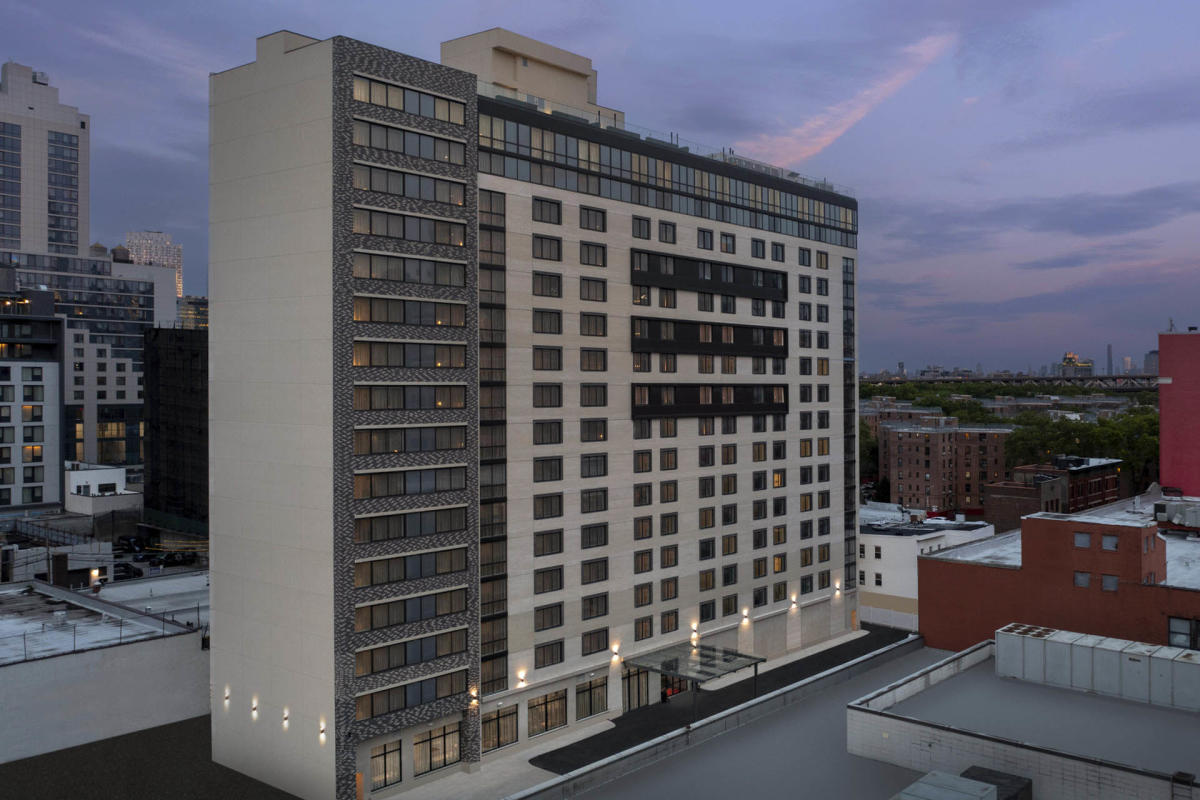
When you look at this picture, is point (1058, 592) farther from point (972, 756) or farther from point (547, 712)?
point (547, 712)

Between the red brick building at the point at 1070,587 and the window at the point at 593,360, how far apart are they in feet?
82.6

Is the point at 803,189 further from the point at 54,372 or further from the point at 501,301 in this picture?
the point at 54,372

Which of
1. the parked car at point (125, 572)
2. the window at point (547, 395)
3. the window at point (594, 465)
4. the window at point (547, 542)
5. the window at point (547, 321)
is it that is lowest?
the parked car at point (125, 572)

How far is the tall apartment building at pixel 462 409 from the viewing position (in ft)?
162

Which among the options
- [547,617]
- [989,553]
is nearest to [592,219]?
[547,617]

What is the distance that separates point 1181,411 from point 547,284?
71491 mm

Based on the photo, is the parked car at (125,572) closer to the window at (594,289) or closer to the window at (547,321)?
the window at (547,321)

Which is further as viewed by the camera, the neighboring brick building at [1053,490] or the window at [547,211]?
the neighboring brick building at [1053,490]

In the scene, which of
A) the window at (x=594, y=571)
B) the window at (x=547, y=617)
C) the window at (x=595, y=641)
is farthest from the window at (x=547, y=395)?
the window at (x=595, y=641)

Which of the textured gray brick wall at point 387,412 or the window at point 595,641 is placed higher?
the textured gray brick wall at point 387,412

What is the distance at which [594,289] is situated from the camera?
213 feet

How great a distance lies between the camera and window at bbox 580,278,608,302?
64.2 meters

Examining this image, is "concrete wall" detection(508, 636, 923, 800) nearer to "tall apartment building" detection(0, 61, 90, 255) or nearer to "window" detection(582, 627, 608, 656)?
"window" detection(582, 627, 608, 656)

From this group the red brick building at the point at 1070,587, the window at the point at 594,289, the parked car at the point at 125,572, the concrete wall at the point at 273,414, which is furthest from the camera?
the parked car at the point at 125,572
